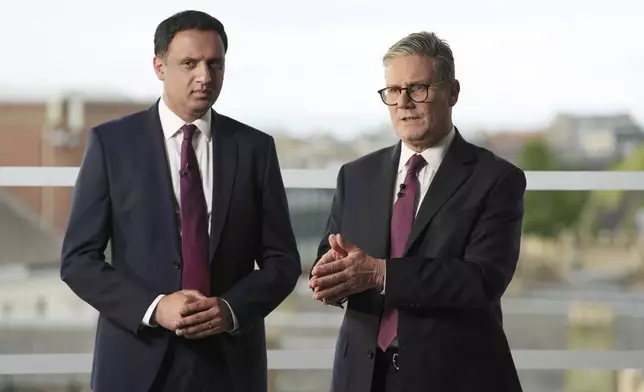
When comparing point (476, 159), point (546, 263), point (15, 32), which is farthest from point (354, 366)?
point (546, 263)

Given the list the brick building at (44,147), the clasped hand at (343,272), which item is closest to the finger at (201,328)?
the clasped hand at (343,272)

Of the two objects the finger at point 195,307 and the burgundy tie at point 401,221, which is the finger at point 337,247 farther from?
the finger at point 195,307

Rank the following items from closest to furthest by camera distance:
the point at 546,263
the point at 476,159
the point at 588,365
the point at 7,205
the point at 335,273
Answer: the point at 335,273
the point at 476,159
the point at 588,365
the point at 7,205
the point at 546,263

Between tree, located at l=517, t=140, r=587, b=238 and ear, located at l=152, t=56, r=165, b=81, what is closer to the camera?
ear, located at l=152, t=56, r=165, b=81

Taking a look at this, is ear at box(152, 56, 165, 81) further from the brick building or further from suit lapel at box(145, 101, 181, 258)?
the brick building

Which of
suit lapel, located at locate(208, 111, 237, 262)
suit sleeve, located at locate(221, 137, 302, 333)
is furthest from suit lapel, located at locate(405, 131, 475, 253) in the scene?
suit lapel, located at locate(208, 111, 237, 262)

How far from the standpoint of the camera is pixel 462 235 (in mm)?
2221

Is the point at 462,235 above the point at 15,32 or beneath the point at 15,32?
beneath

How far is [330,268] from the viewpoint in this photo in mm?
2143

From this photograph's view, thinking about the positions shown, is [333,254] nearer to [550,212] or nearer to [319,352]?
[319,352]

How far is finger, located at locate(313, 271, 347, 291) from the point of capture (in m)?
2.14

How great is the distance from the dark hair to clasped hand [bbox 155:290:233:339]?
1.84ft

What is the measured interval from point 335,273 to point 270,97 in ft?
7.32

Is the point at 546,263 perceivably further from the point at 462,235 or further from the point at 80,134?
the point at 462,235
